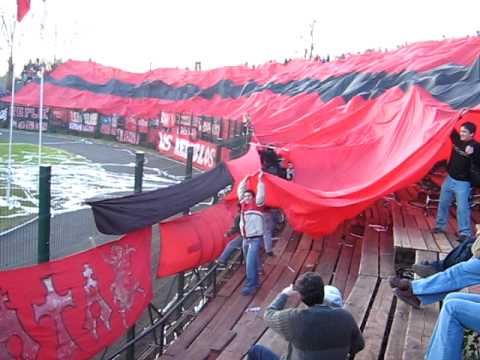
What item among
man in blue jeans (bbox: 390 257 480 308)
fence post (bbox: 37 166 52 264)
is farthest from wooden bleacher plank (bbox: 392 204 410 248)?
fence post (bbox: 37 166 52 264)

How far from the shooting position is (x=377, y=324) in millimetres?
5145

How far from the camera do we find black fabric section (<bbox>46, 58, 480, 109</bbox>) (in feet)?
32.8

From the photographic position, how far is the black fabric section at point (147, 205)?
4.97 meters

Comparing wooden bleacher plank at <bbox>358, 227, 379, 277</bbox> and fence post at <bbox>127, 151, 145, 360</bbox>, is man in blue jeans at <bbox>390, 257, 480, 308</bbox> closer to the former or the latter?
wooden bleacher plank at <bbox>358, 227, 379, 277</bbox>

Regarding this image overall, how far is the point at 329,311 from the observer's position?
3414 mm

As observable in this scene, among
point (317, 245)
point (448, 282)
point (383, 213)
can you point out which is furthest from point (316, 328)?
point (383, 213)

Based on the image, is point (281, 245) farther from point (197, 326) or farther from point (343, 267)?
point (197, 326)

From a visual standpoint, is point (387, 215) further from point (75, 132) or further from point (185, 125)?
point (75, 132)

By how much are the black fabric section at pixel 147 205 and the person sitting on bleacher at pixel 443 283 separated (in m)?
2.48

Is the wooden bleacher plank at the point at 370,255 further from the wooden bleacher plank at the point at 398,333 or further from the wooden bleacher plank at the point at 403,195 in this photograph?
the wooden bleacher plank at the point at 403,195

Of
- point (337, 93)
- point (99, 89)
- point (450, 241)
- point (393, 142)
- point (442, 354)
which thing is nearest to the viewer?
point (442, 354)

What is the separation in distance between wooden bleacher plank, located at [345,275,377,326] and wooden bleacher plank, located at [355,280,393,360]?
83mm

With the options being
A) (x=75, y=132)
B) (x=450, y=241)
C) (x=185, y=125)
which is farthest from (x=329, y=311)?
(x=75, y=132)

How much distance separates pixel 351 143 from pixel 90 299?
6.23m
